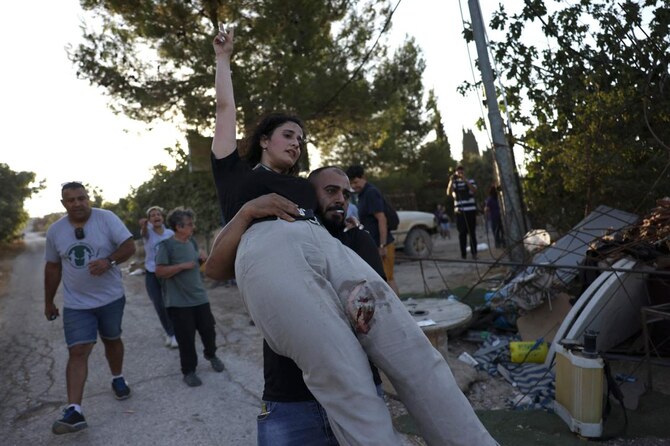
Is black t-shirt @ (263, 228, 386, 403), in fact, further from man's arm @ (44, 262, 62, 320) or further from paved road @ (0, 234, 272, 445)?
man's arm @ (44, 262, 62, 320)

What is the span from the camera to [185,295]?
5.01 meters

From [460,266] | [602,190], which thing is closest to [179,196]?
[460,266]

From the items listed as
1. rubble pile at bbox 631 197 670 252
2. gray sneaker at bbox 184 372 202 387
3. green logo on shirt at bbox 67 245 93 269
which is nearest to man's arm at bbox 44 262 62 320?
green logo on shirt at bbox 67 245 93 269

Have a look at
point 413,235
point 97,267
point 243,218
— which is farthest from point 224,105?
point 413,235

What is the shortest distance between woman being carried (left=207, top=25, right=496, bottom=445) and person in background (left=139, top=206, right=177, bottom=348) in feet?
16.4

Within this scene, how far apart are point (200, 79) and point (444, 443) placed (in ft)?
40.9

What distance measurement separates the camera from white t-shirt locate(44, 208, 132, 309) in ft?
13.8

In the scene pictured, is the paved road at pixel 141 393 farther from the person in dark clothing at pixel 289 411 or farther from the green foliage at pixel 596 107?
the green foliage at pixel 596 107

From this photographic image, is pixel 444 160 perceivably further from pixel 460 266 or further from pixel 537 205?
pixel 537 205

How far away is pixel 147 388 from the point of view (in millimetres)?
4918

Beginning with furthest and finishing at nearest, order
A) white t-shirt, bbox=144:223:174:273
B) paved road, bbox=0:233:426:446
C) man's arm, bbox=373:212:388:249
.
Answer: white t-shirt, bbox=144:223:174:273
man's arm, bbox=373:212:388:249
paved road, bbox=0:233:426:446

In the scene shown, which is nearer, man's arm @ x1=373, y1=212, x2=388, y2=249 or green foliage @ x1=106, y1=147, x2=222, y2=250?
man's arm @ x1=373, y1=212, x2=388, y2=249

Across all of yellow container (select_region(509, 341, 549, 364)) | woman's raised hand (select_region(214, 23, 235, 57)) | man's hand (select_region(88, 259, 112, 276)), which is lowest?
yellow container (select_region(509, 341, 549, 364))

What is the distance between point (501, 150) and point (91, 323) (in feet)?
19.1
